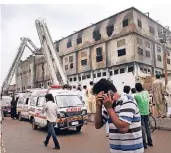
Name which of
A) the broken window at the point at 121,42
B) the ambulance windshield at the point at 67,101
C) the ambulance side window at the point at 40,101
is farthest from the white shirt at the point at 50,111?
the broken window at the point at 121,42

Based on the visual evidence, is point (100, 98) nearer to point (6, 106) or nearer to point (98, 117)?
point (98, 117)

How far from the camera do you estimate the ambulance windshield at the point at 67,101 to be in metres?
11.5

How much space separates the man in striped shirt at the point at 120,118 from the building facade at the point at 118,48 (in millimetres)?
23369

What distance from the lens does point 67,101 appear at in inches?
462

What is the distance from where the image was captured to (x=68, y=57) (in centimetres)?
3531

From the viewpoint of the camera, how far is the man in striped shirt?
8.83 feet

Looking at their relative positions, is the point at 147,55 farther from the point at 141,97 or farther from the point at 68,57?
the point at 141,97

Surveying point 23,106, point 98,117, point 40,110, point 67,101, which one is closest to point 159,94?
point 67,101

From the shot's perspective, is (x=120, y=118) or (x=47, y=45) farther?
(x=47, y=45)

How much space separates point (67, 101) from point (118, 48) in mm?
17198

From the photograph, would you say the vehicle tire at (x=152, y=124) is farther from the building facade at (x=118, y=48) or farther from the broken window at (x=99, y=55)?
the broken window at (x=99, y=55)

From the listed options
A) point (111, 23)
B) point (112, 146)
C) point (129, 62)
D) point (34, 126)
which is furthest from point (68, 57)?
point (112, 146)

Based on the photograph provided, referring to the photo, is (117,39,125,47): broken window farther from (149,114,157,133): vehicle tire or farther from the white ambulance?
(149,114,157,133): vehicle tire

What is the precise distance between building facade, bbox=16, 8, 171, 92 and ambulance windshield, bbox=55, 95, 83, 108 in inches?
580
